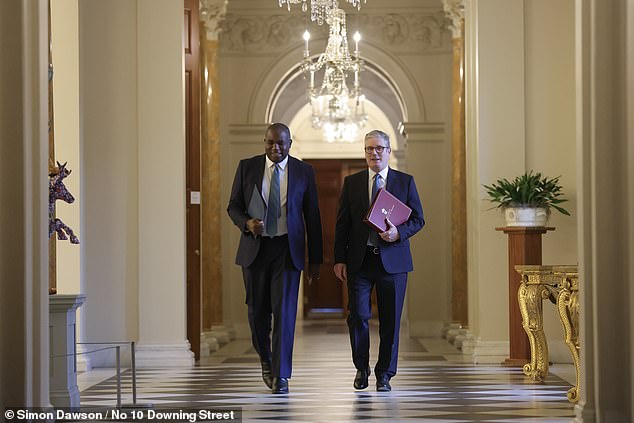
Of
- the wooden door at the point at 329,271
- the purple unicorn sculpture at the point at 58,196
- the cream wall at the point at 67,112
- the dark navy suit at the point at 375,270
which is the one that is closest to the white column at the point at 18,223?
the purple unicorn sculpture at the point at 58,196

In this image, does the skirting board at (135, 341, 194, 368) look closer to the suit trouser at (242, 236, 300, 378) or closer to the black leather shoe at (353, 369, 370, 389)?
the suit trouser at (242, 236, 300, 378)

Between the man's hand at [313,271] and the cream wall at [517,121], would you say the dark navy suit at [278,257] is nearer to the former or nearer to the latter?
the man's hand at [313,271]

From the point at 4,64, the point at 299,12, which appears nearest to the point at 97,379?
the point at 4,64


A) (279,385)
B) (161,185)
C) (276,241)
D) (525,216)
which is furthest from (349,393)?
(161,185)

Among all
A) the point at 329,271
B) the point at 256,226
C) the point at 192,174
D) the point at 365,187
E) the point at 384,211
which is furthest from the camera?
the point at 329,271

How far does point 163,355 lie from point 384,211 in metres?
3.33

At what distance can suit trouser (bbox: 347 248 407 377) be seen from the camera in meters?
7.61

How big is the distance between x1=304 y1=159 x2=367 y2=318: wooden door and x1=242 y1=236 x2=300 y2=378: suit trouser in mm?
14579

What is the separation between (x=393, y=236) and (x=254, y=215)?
96 centimetres

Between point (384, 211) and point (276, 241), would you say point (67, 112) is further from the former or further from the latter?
point (384, 211)

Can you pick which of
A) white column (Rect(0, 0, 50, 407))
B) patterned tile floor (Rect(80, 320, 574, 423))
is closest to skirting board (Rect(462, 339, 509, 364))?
patterned tile floor (Rect(80, 320, 574, 423))

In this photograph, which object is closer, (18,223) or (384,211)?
(18,223)

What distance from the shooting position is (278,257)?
24.9ft

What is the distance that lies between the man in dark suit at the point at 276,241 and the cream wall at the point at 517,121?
315cm
